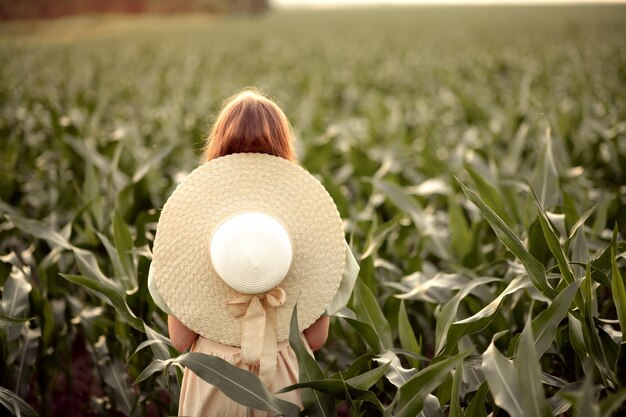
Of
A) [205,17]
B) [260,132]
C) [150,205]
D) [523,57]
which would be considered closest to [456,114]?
[150,205]

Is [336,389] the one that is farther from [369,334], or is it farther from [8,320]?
[8,320]

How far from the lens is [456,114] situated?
4.82 meters

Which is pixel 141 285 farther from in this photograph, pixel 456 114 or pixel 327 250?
pixel 456 114

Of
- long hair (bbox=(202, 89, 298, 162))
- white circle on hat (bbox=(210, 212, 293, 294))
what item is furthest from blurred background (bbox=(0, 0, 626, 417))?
long hair (bbox=(202, 89, 298, 162))

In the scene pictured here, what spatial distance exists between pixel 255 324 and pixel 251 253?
0.16 meters

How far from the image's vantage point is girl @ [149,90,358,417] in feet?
3.78

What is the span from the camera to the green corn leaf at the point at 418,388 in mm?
1077

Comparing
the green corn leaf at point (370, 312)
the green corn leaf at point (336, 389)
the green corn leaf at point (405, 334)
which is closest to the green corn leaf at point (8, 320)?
the green corn leaf at point (336, 389)

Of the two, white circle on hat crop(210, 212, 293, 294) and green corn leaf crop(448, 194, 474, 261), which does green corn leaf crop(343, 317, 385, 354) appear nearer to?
white circle on hat crop(210, 212, 293, 294)

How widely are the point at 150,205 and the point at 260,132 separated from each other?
1.54m

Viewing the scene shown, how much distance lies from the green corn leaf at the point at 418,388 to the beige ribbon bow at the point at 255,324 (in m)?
0.26

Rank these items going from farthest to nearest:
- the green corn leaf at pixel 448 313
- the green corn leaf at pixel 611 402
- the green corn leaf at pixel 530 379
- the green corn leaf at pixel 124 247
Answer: the green corn leaf at pixel 124 247, the green corn leaf at pixel 448 313, the green corn leaf at pixel 530 379, the green corn leaf at pixel 611 402

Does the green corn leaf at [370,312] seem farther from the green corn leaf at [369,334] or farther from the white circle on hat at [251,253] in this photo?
the white circle on hat at [251,253]

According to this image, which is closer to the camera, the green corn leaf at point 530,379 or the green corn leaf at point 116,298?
the green corn leaf at point 530,379
